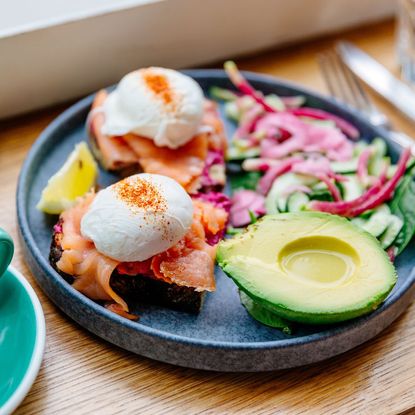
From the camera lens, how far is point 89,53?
2291mm

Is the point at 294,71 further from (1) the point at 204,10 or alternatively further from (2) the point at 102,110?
(2) the point at 102,110

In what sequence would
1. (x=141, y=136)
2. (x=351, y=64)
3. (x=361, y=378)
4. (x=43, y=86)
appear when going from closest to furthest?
1. (x=361, y=378)
2. (x=141, y=136)
3. (x=43, y=86)
4. (x=351, y=64)

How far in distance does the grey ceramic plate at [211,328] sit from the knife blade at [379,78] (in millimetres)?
736

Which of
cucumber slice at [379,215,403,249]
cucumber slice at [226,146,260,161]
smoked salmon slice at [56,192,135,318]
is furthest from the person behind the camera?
cucumber slice at [226,146,260,161]

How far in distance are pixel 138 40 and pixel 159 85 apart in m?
0.47

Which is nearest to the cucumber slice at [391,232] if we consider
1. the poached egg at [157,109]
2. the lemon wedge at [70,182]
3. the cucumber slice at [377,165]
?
the cucumber slice at [377,165]

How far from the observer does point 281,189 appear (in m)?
1.95

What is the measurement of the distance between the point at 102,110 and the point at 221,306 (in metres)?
0.70

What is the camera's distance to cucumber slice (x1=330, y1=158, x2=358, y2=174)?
2.00 metres

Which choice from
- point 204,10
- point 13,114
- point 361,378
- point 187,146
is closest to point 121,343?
point 361,378

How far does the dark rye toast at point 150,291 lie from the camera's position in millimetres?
1625

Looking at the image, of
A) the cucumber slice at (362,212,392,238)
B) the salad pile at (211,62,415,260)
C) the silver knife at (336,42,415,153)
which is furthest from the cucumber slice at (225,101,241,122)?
the cucumber slice at (362,212,392,238)

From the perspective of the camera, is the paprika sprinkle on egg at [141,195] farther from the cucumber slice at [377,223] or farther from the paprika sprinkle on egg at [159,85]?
the cucumber slice at [377,223]

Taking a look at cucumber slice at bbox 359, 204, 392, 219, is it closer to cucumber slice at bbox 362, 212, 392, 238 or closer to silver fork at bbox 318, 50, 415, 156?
cucumber slice at bbox 362, 212, 392, 238
